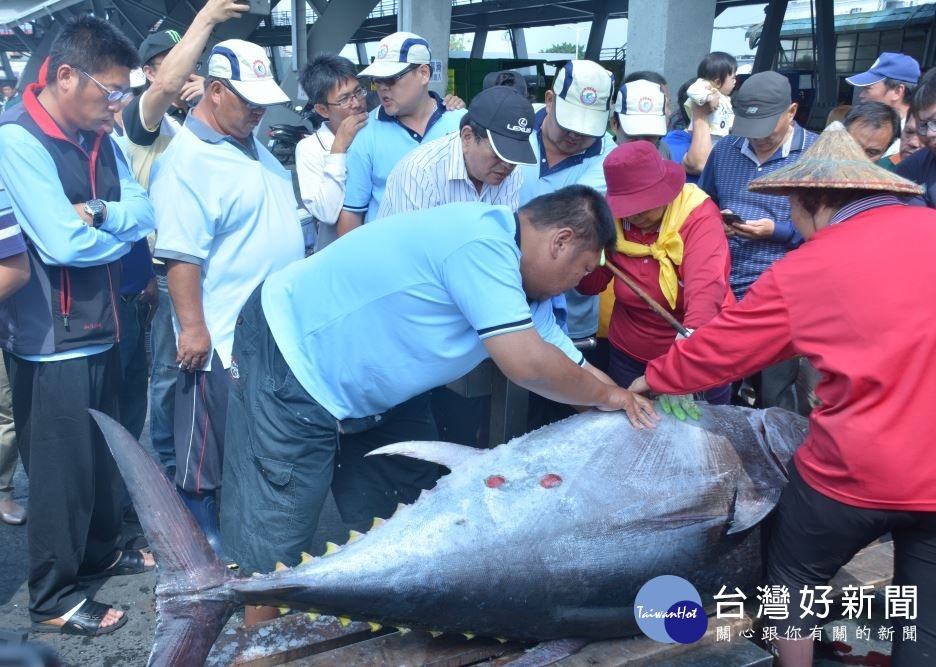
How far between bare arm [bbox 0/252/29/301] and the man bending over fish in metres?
0.75

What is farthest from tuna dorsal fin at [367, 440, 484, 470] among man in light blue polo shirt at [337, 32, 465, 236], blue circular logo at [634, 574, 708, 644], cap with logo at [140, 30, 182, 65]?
cap with logo at [140, 30, 182, 65]

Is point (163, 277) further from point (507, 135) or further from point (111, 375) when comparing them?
point (507, 135)

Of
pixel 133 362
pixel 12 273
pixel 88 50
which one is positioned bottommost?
pixel 133 362

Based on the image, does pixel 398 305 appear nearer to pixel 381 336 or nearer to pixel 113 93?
pixel 381 336

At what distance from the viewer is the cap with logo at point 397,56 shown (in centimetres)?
367

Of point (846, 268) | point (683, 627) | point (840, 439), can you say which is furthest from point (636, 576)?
point (846, 268)

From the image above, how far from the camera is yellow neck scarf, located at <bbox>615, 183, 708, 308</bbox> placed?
113 inches

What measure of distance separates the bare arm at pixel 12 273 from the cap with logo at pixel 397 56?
179cm

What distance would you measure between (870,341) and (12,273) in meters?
2.60

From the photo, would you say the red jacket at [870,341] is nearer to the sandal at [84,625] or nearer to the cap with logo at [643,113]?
the cap with logo at [643,113]

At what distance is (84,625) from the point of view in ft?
9.53

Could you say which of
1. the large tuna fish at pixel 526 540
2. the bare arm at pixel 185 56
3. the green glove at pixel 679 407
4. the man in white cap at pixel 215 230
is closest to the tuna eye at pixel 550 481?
the large tuna fish at pixel 526 540

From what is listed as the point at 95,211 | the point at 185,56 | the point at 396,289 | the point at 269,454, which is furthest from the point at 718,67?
the point at 269,454

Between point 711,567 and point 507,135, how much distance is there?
1675mm
